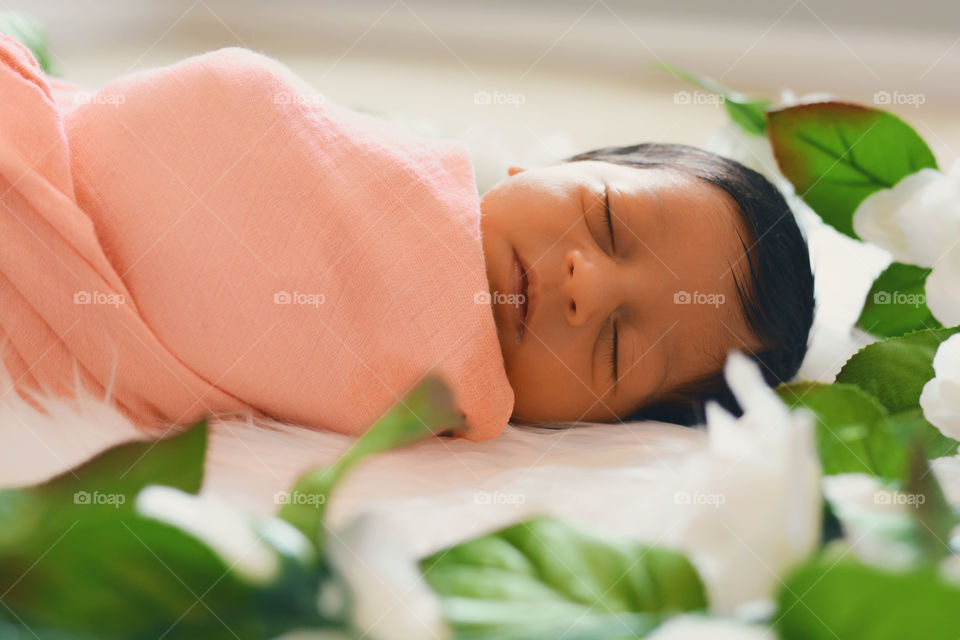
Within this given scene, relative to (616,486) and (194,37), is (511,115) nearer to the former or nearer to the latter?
(194,37)

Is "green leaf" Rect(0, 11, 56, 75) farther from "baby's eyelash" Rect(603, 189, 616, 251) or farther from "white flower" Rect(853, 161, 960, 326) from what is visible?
"white flower" Rect(853, 161, 960, 326)

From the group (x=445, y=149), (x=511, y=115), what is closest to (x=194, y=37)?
(x=511, y=115)

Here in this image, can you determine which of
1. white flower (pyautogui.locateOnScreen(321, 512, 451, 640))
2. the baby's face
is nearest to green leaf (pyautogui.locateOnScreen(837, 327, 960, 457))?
the baby's face

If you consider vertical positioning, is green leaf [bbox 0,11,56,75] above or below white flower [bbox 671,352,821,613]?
above

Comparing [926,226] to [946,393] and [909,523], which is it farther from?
[909,523]

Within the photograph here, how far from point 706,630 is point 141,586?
0.44 feet

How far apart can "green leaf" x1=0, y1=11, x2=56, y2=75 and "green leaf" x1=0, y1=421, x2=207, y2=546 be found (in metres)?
1.10

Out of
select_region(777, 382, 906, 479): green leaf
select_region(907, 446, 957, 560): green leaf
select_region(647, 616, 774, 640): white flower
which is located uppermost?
select_region(907, 446, 957, 560): green leaf

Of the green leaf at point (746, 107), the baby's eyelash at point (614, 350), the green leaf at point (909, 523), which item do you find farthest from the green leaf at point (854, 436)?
the green leaf at point (746, 107)

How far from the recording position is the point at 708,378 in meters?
0.90

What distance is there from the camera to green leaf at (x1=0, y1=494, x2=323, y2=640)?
184 mm

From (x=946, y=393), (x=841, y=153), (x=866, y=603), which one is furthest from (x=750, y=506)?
(x=841, y=153)

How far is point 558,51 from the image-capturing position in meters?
2.42

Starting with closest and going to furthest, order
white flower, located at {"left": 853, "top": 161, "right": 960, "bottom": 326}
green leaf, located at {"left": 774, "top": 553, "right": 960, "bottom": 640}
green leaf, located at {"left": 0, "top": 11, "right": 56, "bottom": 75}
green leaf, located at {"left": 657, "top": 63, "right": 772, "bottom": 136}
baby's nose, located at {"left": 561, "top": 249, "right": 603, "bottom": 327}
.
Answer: green leaf, located at {"left": 774, "top": 553, "right": 960, "bottom": 640} < white flower, located at {"left": 853, "top": 161, "right": 960, "bottom": 326} < baby's nose, located at {"left": 561, "top": 249, "right": 603, "bottom": 327} < green leaf, located at {"left": 657, "top": 63, "right": 772, "bottom": 136} < green leaf, located at {"left": 0, "top": 11, "right": 56, "bottom": 75}
